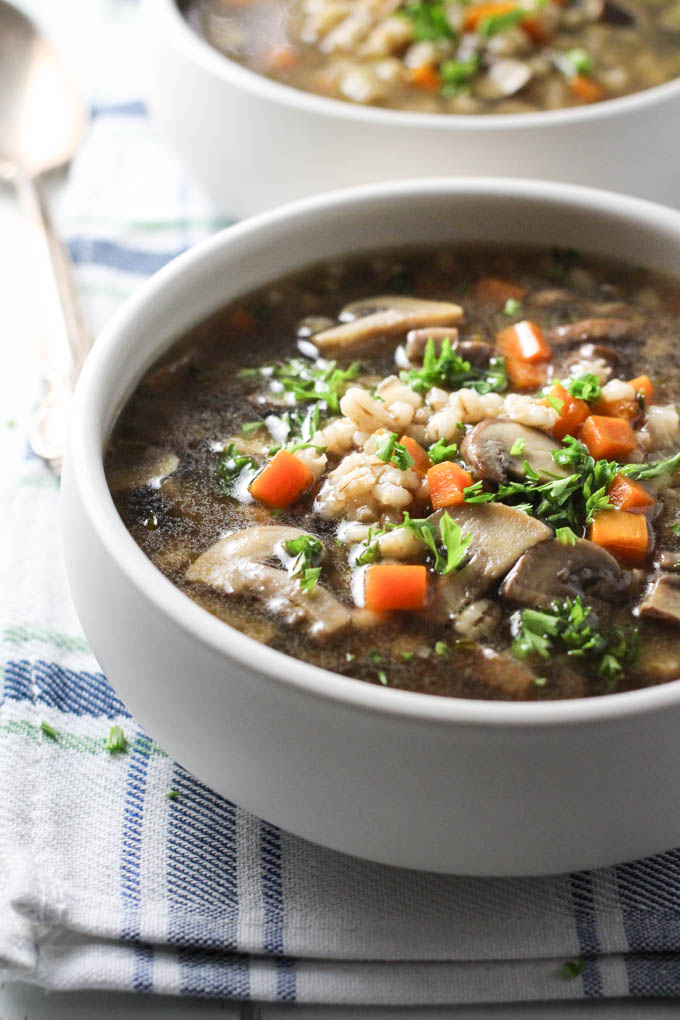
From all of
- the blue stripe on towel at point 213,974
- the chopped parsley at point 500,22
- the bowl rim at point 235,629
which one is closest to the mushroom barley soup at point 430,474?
the bowl rim at point 235,629

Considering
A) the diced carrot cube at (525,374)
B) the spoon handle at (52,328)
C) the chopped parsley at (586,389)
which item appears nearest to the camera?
the chopped parsley at (586,389)

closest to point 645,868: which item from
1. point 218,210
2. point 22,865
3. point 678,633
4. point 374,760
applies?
point 678,633

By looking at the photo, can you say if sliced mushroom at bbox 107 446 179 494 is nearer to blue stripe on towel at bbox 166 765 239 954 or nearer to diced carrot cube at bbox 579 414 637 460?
blue stripe on towel at bbox 166 765 239 954

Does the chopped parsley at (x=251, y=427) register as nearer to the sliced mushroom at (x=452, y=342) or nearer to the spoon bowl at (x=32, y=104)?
the sliced mushroom at (x=452, y=342)

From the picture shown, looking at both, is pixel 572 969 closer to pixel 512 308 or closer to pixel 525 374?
pixel 525 374

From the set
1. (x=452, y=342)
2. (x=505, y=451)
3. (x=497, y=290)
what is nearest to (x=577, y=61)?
(x=497, y=290)

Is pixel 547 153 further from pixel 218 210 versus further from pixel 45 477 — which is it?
pixel 45 477

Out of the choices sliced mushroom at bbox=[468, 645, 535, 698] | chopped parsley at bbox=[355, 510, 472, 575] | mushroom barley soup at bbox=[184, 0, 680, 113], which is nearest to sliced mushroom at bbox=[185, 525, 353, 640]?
chopped parsley at bbox=[355, 510, 472, 575]
